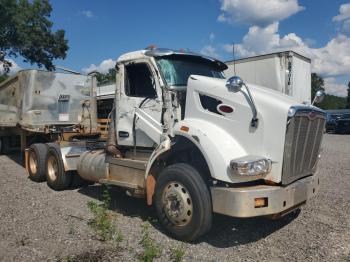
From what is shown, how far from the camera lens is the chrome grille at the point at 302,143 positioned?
14.8 feet

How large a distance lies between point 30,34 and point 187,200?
27968 mm

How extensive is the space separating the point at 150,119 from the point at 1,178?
557 centimetres

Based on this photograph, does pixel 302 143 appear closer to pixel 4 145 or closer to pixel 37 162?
pixel 37 162

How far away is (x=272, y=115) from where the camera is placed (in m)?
4.49

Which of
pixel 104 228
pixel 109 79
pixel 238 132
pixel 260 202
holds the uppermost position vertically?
pixel 109 79

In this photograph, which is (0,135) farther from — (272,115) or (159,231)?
(272,115)

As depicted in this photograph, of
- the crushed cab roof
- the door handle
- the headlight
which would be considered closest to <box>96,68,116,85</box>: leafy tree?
the crushed cab roof

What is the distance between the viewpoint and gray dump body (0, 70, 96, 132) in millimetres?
9953

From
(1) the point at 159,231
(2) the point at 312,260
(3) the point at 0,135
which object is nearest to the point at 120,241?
(1) the point at 159,231

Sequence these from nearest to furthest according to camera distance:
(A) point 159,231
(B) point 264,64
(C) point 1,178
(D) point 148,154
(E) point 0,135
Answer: (A) point 159,231 → (D) point 148,154 → (C) point 1,178 → (B) point 264,64 → (E) point 0,135

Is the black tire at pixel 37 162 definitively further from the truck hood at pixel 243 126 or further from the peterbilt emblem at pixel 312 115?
the peterbilt emblem at pixel 312 115

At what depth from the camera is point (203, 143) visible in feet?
15.3

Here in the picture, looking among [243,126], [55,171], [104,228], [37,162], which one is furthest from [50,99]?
[243,126]

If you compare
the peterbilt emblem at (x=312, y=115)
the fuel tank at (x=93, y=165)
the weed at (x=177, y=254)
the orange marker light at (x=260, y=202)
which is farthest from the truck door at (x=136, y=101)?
the peterbilt emblem at (x=312, y=115)
